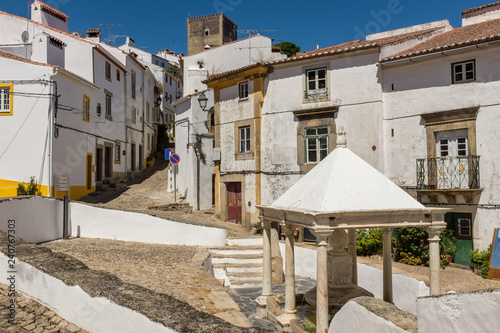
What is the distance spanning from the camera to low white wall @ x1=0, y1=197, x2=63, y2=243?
11883 millimetres

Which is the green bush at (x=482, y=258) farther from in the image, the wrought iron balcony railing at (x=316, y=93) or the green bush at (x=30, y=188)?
the green bush at (x=30, y=188)

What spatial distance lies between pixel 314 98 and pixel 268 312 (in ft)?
42.1

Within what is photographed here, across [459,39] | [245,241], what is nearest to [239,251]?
[245,241]

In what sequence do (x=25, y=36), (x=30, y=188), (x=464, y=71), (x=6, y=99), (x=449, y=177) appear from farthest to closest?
1. (x=25, y=36)
2. (x=6, y=99)
3. (x=30, y=188)
4. (x=449, y=177)
5. (x=464, y=71)

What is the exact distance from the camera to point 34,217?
44.1 feet

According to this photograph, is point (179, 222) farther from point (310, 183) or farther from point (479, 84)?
point (479, 84)

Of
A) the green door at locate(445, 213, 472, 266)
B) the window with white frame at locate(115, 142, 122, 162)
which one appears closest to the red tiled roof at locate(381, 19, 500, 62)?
the green door at locate(445, 213, 472, 266)

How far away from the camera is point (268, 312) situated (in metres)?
9.02

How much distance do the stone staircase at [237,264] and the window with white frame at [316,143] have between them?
20.4ft

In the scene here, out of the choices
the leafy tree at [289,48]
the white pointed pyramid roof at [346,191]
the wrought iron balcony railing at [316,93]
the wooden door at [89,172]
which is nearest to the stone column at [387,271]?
the white pointed pyramid roof at [346,191]

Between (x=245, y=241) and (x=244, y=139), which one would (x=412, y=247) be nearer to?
(x=245, y=241)

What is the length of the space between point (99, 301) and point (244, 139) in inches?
689

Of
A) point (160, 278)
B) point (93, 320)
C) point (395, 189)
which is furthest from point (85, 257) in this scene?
point (395, 189)

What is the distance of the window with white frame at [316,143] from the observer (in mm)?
19578
